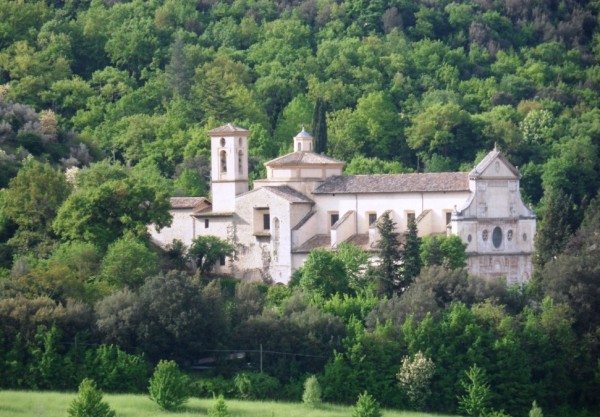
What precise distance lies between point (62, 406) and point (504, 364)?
14.0 m

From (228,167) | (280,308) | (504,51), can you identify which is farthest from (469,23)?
(280,308)

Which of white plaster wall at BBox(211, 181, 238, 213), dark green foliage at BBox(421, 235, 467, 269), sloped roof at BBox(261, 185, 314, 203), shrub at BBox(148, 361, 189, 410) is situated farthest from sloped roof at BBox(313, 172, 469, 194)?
shrub at BBox(148, 361, 189, 410)

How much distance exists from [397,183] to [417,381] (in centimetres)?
1367

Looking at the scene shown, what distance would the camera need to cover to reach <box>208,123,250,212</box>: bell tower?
84.4 m

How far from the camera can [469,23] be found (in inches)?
5192

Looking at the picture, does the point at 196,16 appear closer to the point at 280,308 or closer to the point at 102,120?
the point at 102,120

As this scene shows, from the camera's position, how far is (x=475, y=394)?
69.6m

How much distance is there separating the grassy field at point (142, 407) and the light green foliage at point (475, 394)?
128 centimetres

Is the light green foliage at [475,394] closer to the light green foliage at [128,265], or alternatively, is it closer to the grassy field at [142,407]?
the grassy field at [142,407]

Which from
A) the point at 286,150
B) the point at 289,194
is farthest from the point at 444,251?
the point at 286,150

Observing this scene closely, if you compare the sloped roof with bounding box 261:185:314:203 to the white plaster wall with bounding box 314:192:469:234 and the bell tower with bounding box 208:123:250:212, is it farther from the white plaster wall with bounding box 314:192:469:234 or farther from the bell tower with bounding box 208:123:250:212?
the bell tower with bounding box 208:123:250:212

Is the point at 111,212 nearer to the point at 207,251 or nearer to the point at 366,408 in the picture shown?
the point at 207,251

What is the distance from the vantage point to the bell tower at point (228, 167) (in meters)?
84.4

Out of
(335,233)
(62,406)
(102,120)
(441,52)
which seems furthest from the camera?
(441,52)
